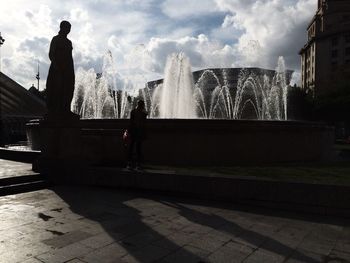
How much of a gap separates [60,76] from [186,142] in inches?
163

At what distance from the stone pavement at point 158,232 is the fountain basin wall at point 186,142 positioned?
2.55 metres

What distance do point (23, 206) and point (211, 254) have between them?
401 cm

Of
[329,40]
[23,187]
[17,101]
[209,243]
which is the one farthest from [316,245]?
[329,40]

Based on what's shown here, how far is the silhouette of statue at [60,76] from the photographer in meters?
10.3

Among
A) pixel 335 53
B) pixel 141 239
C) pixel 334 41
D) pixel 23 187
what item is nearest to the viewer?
pixel 141 239

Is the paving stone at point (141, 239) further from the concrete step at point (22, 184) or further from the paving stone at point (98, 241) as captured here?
the concrete step at point (22, 184)

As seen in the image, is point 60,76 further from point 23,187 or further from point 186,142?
point 186,142

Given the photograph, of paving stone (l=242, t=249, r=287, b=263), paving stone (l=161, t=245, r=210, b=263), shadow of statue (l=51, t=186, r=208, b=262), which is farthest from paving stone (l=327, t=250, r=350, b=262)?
shadow of statue (l=51, t=186, r=208, b=262)

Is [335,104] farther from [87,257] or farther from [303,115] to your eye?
[87,257]

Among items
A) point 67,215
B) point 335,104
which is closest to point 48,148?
point 67,215

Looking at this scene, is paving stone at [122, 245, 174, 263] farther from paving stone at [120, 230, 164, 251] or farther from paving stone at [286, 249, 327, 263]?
paving stone at [286, 249, 327, 263]

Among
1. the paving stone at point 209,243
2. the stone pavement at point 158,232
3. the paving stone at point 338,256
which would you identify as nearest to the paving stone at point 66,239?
the stone pavement at point 158,232

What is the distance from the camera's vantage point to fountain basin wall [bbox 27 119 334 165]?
10211mm

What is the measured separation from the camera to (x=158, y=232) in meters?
5.64
